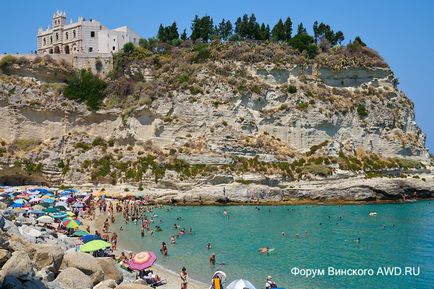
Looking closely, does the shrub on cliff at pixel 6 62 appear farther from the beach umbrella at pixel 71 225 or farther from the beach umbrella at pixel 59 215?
the beach umbrella at pixel 71 225

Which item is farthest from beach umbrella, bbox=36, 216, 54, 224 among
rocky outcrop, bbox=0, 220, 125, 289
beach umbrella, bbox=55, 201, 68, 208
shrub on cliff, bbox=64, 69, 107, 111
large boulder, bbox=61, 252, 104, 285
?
shrub on cliff, bbox=64, 69, 107, 111

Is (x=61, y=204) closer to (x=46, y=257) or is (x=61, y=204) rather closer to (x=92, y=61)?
A: (x=46, y=257)

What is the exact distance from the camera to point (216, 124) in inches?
2237

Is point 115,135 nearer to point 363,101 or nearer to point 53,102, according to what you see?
point 53,102

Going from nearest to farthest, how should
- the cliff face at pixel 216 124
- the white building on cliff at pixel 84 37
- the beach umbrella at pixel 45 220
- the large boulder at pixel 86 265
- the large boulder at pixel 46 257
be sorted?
the large boulder at pixel 46 257
the large boulder at pixel 86 265
the beach umbrella at pixel 45 220
the cliff face at pixel 216 124
the white building on cliff at pixel 84 37

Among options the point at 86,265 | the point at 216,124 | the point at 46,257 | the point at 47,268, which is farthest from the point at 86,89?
the point at 47,268

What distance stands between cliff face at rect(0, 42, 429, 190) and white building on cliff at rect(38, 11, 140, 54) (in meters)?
6.63

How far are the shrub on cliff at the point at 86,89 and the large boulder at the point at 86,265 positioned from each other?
46.0m

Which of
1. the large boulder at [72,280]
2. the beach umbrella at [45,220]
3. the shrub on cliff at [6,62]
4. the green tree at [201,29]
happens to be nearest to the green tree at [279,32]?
the green tree at [201,29]

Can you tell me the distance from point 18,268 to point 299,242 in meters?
20.9

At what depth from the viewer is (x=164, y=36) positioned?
232ft

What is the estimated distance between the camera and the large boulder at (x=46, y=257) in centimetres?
1425

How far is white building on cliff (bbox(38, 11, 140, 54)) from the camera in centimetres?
6550

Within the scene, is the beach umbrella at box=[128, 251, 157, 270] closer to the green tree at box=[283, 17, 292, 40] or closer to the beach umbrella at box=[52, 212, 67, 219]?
the beach umbrella at box=[52, 212, 67, 219]
